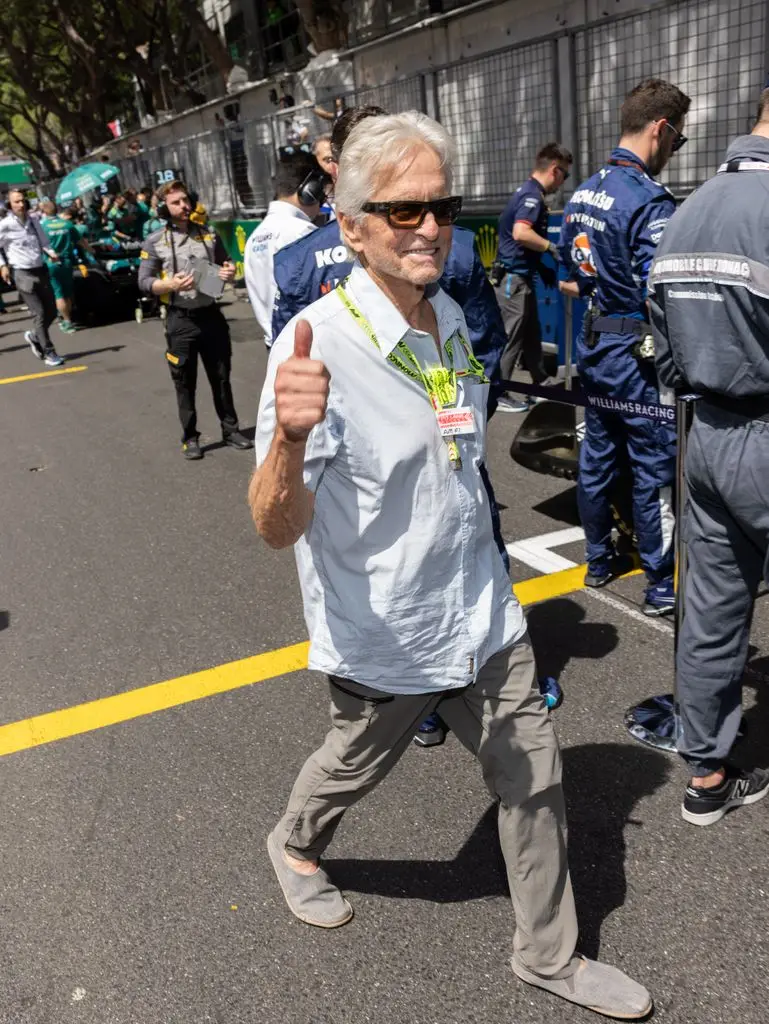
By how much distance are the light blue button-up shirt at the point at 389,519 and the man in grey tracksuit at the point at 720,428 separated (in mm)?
742

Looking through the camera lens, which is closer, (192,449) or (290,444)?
(290,444)

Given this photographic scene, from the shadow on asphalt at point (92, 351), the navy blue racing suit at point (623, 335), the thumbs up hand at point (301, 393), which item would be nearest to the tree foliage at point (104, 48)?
the shadow on asphalt at point (92, 351)

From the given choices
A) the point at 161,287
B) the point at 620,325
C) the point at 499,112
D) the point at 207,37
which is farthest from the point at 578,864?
the point at 207,37

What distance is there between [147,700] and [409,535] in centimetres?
215

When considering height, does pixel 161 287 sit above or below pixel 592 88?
below

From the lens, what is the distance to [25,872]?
290cm

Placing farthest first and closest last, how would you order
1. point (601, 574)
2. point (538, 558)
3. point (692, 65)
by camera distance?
point (692, 65) → point (538, 558) → point (601, 574)

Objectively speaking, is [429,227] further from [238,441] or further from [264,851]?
[238,441]

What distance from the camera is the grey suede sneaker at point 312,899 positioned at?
257 centimetres

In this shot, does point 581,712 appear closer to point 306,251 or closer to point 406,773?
point 406,773

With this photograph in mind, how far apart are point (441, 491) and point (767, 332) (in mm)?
1021

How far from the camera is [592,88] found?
364 inches

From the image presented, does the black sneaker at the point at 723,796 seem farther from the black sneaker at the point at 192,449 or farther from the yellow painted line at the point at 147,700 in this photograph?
the black sneaker at the point at 192,449

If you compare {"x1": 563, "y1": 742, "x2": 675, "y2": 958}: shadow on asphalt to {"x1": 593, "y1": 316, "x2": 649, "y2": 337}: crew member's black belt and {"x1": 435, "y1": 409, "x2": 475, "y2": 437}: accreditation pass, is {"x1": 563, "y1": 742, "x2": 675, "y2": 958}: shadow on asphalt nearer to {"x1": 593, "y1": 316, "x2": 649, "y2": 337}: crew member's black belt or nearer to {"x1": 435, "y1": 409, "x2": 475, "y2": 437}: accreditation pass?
{"x1": 435, "y1": 409, "x2": 475, "y2": 437}: accreditation pass
